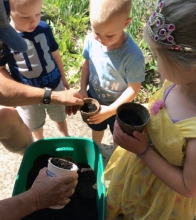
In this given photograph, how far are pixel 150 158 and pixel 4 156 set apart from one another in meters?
1.48

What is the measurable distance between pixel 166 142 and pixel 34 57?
3.44 ft

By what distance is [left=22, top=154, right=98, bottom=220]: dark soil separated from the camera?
1.73 meters

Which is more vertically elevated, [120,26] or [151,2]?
[120,26]

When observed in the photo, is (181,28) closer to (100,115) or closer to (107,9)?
(107,9)

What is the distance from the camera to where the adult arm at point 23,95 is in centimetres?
165

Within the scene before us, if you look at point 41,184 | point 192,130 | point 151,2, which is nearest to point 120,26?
point 192,130

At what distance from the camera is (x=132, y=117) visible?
1.31 m

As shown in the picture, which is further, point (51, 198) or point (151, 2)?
point (151, 2)

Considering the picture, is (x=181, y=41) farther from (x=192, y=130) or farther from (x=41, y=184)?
(x=41, y=184)

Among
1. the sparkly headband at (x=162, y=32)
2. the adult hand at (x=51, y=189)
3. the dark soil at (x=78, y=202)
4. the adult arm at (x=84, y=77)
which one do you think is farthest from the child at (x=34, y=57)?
the sparkly headband at (x=162, y=32)

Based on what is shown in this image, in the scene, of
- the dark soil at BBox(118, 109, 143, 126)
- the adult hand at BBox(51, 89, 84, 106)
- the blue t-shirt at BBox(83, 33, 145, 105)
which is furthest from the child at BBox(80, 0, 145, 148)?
the dark soil at BBox(118, 109, 143, 126)

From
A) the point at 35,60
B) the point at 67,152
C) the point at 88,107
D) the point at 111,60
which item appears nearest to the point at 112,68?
the point at 111,60

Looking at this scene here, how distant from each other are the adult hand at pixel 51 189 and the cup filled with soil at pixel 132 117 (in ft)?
1.33

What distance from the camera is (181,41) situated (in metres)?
0.98
